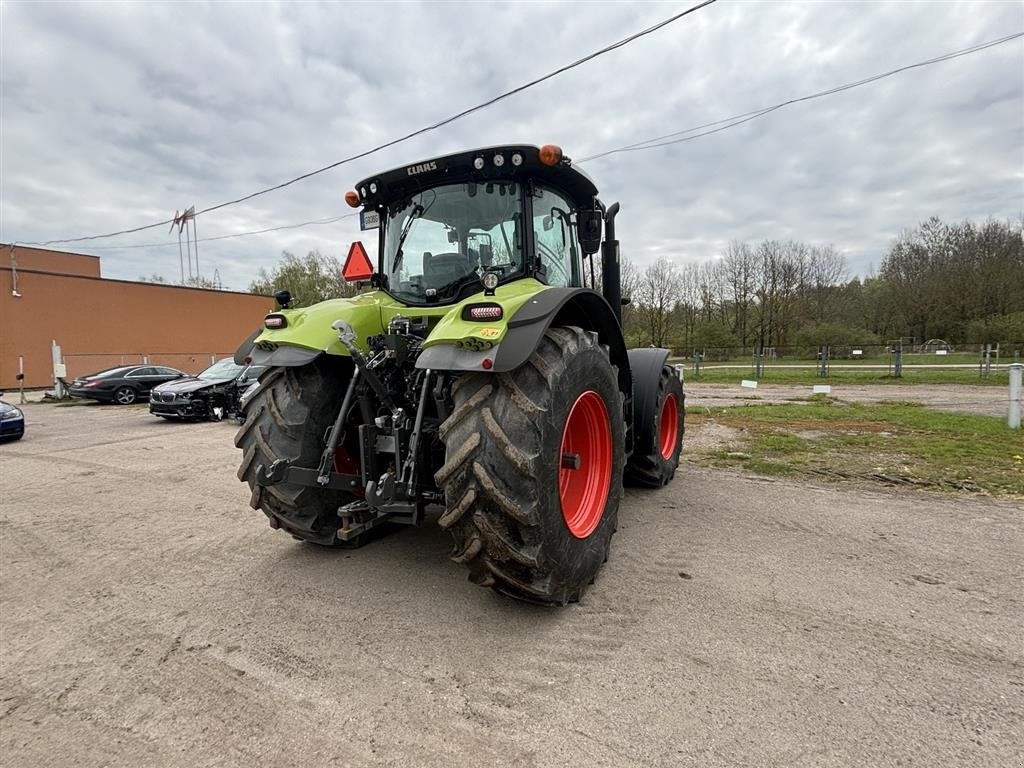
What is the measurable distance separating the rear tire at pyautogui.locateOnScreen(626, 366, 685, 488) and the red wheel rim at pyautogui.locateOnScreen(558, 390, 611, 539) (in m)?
1.49

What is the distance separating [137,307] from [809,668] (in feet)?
98.7

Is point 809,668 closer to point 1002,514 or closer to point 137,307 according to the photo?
point 1002,514

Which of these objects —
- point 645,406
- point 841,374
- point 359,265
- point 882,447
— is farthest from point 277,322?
point 841,374

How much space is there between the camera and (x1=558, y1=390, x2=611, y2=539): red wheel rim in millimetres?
3059

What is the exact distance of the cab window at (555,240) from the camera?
3.40 meters

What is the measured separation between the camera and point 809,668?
2.20 meters

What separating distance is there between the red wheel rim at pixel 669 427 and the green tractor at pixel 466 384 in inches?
54.4

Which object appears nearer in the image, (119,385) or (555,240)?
(555,240)

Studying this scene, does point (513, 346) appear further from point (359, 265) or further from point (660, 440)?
point (660, 440)

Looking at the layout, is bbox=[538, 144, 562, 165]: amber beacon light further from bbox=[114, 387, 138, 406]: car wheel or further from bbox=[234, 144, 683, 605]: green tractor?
bbox=[114, 387, 138, 406]: car wheel

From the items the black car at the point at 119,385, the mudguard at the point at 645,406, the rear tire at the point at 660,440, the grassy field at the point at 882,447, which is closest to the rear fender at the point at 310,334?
the mudguard at the point at 645,406

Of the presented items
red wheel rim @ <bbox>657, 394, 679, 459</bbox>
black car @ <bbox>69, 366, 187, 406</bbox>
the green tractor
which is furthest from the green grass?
black car @ <bbox>69, 366, 187, 406</bbox>

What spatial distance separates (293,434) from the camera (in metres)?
2.98

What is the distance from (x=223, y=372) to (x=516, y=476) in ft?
41.1
